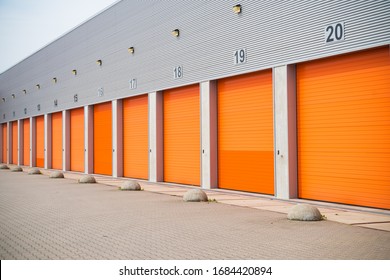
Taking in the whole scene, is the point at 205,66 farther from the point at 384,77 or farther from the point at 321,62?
the point at 384,77

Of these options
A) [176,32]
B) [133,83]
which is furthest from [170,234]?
[133,83]

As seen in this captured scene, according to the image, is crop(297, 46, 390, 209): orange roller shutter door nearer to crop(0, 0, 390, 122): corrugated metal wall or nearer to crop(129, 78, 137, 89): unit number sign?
crop(0, 0, 390, 122): corrugated metal wall

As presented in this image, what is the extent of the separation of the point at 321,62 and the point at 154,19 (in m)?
10.4

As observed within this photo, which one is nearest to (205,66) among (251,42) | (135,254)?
(251,42)

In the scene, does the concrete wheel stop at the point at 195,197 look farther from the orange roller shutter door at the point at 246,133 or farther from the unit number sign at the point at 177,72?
the unit number sign at the point at 177,72

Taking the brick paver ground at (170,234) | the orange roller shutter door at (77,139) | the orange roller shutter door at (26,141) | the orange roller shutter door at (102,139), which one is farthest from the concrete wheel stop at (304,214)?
the orange roller shutter door at (26,141)

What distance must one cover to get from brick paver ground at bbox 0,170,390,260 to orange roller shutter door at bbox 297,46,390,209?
253 centimetres

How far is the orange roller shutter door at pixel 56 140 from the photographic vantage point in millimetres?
34219

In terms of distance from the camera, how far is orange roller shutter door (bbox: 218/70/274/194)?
50.5ft

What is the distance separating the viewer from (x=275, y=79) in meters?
14.6

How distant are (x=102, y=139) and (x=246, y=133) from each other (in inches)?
515

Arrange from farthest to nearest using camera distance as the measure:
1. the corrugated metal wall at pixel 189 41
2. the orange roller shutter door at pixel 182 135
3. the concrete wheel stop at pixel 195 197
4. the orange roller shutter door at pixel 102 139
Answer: the orange roller shutter door at pixel 102 139 → the orange roller shutter door at pixel 182 135 → the concrete wheel stop at pixel 195 197 → the corrugated metal wall at pixel 189 41

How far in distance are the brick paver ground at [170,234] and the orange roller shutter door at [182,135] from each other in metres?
5.44

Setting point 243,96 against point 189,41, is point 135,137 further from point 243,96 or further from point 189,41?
point 243,96
